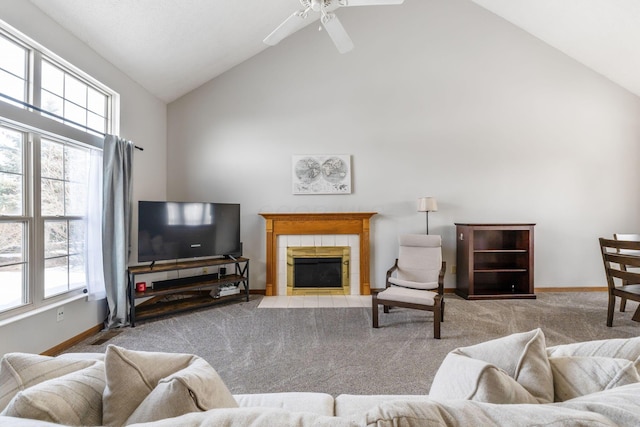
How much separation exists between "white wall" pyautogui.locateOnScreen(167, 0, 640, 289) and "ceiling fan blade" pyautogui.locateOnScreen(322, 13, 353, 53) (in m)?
A: 1.90

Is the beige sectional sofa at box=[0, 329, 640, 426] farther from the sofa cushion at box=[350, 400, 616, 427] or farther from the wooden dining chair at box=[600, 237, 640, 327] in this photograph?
the wooden dining chair at box=[600, 237, 640, 327]

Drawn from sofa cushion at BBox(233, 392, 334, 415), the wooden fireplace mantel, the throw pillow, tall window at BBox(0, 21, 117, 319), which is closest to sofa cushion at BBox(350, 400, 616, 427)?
the throw pillow

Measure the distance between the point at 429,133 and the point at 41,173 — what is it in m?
4.78

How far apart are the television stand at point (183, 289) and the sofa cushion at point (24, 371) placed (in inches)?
107

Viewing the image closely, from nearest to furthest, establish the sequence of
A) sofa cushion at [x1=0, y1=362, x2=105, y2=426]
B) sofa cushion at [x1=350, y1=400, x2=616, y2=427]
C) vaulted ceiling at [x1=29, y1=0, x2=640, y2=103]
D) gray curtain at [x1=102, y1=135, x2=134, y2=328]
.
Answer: sofa cushion at [x1=350, y1=400, x2=616, y2=427] → sofa cushion at [x1=0, y1=362, x2=105, y2=426] → vaulted ceiling at [x1=29, y1=0, x2=640, y2=103] → gray curtain at [x1=102, y1=135, x2=134, y2=328]

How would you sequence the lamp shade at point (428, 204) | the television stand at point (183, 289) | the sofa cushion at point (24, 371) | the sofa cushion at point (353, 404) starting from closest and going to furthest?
the sofa cushion at point (24, 371) → the sofa cushion at point (353, 404) → the television stand at point (183, 289) → the lamp shade at point (428, 204)

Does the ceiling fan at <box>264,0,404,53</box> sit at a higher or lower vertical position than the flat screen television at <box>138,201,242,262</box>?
higher

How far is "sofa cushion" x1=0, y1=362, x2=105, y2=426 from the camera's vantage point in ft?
2.06

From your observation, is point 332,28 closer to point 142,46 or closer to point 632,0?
point 142,46

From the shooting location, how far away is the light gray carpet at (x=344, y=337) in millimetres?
2166

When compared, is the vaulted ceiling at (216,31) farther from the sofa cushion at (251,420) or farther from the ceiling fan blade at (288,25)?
the sofa cushion at (251,420)

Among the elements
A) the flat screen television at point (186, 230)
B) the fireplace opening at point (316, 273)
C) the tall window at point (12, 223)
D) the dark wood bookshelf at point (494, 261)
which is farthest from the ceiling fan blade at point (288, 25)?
the dark wood bookshelf at point (494, 261)

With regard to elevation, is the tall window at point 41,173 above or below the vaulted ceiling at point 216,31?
below

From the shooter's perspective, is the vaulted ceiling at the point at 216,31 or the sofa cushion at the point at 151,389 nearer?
the sofa cushion at the point at 151,389
